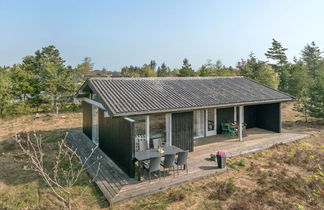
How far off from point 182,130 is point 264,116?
685cm

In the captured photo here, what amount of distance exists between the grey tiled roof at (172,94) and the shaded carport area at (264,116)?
1.01 m

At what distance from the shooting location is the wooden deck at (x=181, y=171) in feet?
19.0

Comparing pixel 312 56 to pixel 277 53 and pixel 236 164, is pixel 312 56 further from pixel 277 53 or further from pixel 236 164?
pixel 236 164

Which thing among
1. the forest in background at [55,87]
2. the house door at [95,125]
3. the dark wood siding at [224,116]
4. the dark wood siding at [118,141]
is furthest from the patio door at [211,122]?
the forest in background at [55,87]

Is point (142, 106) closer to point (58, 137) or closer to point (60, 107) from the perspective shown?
point (58, 137)

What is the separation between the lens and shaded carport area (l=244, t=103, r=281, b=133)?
11827 mm

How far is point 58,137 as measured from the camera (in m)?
11.9

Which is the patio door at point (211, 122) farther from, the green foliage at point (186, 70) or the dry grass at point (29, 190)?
the green foliage at point (186, 70)

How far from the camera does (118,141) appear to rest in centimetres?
746

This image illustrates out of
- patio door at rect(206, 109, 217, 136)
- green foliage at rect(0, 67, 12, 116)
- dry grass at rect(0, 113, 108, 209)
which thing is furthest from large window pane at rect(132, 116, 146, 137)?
green foliage at rect(0, 67, 12, 116)

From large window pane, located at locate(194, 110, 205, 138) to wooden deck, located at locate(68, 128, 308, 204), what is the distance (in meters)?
0.52

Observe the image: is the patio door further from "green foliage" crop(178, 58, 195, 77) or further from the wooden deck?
"green foliage" crop(178, 58, 195, 77)

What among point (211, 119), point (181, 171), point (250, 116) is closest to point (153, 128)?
point (181, 171)

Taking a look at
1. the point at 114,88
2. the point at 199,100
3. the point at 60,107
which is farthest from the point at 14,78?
the point at 199,100
